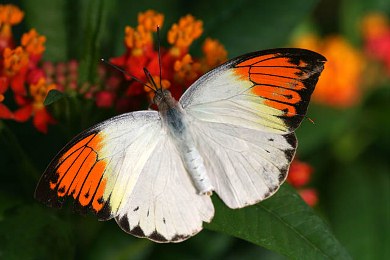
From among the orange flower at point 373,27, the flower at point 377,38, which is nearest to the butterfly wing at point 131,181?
the flower at point 377,38

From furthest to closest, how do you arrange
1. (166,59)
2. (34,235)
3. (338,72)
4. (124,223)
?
1. (338,72)
2. (166,59)
3. (34,235)
4. (124,223)

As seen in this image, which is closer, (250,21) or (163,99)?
(163,99)

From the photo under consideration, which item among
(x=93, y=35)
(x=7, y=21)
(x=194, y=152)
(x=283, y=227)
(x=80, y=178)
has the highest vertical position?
(x=7, y=21)

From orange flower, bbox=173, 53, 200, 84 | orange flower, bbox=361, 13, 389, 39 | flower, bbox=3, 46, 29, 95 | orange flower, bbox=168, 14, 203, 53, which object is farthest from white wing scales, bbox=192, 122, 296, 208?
orange flower, bbox=361, 13, 389, 39

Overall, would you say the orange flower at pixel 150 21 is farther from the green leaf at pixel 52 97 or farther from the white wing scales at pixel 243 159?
the green leaf at pixel 52 97

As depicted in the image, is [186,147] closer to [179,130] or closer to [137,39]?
[179,130]

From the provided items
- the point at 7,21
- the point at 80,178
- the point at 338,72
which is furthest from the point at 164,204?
the point at 338,72

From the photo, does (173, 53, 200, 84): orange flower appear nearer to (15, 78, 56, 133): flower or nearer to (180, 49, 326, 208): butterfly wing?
(180, 49, 326, 208): butterfly wing
